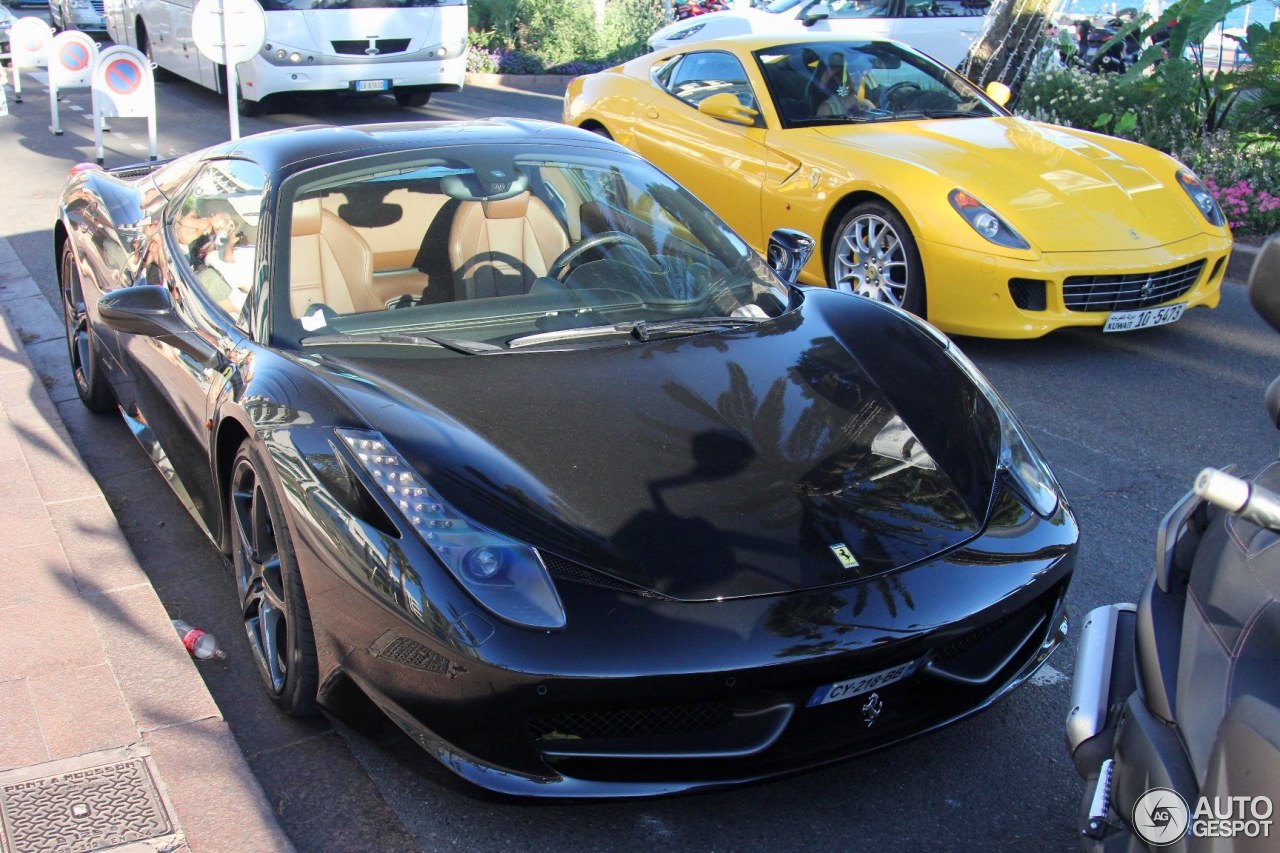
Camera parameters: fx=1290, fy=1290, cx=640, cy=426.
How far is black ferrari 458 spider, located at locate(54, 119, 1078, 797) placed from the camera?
260 cm

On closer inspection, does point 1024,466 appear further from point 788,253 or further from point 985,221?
point 985,221

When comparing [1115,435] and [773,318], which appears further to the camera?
[1115,435]

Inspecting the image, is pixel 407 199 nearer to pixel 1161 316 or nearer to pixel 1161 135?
pixel 1161 316

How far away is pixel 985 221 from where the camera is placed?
20.1 ft

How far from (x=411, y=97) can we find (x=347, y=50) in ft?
4.61

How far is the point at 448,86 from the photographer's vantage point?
15062 mm

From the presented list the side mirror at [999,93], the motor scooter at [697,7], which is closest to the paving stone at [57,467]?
the side mirror at [999,93]

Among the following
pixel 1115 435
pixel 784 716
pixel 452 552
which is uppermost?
pixel 452 552

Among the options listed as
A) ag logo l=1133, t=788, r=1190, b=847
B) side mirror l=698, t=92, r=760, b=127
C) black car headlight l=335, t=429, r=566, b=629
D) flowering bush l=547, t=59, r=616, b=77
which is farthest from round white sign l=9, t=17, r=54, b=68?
ag logo l=1133, t=788, r=1190, b=847

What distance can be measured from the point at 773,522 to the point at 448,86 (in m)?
13.2

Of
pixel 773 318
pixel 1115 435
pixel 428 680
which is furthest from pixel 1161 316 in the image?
pixel 428 680

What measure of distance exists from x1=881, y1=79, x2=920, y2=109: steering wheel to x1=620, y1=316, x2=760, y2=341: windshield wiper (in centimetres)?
409

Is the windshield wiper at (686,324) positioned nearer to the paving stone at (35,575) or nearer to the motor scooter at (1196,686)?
the motor scooter at (1196,686)

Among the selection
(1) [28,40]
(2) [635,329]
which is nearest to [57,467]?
(2) [635,329]
